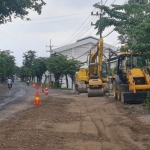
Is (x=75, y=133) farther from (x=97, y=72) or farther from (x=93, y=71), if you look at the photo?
(x=93, y=71)

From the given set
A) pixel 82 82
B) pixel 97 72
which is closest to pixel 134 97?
pixel 97 72

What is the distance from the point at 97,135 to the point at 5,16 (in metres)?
18.1

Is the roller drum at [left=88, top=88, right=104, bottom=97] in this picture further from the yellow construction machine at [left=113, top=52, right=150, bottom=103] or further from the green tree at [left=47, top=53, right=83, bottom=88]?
the green tree at [left=47, top=53, right=83, bottom=88]

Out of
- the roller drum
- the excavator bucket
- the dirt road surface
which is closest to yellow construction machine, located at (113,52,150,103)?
the excavator bucket

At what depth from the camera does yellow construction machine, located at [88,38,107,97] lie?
27.6 meters

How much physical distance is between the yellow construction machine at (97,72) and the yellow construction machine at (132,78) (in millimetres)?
4309

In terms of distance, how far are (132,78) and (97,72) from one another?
948cm

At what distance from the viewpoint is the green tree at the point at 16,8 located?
2480 centimetres

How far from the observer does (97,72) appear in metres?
30.0

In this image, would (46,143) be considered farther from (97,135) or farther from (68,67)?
(68,67)

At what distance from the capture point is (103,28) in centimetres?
2595

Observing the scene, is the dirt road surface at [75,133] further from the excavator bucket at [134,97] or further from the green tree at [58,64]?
the green tree at [58,64]

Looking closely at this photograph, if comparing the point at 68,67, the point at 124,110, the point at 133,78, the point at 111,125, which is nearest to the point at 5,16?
the point at 133,78

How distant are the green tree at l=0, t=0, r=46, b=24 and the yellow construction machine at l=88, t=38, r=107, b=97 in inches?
205
